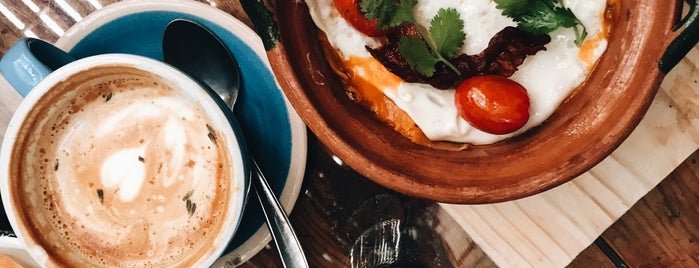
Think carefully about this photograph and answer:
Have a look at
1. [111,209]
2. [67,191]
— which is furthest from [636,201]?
[67,191]

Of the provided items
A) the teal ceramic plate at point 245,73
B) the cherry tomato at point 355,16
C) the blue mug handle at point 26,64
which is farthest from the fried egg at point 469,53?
the blue mug handle at point 26,64

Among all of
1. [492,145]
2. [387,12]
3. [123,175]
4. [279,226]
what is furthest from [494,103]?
[123,175]

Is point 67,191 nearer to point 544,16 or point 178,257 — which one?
point 178,257

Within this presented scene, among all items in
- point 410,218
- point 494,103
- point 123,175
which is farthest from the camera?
point 410,218

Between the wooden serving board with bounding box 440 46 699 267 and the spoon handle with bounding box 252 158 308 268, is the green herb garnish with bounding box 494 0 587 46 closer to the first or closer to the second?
the wooden serving board with bounding box 440 46 699 267

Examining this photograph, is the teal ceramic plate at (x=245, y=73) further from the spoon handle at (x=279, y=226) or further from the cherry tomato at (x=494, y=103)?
the cherry tomato at (x=494, y=103)

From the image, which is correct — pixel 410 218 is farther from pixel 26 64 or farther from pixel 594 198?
pixel 26 64
